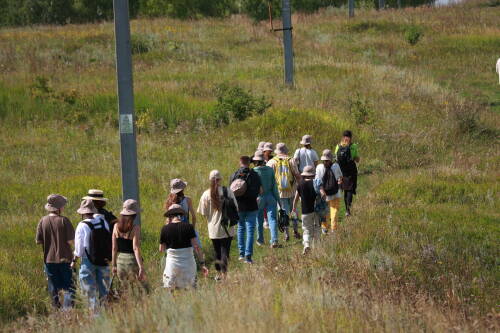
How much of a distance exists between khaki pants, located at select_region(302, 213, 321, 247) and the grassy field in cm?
51

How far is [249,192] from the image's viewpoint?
42.9 feet

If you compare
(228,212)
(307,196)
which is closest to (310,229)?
(307,196)

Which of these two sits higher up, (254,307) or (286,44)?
(286,44)

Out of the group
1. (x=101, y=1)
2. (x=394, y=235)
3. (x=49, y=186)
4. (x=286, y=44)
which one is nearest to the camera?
(x=394, y=235)

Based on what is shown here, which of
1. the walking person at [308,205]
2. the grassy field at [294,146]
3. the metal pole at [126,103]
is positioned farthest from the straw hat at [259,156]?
the metal pole at [126,103]

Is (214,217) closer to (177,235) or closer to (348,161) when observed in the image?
(177,235)

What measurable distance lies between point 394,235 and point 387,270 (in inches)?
71.7

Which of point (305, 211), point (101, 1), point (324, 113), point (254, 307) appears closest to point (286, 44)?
point (324, 113)

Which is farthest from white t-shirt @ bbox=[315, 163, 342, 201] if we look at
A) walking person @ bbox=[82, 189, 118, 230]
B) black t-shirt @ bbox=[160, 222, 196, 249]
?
black t-shirt @ bbox=[160, 222, 196, 249]

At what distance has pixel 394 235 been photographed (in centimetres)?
1254

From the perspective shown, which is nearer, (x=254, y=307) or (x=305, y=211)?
(x=254, y=307)

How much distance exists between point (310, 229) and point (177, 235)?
13.7ft

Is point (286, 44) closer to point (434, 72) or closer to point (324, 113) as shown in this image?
point (324, 113)

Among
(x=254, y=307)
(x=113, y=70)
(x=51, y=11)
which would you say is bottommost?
(x=254, y=307)
